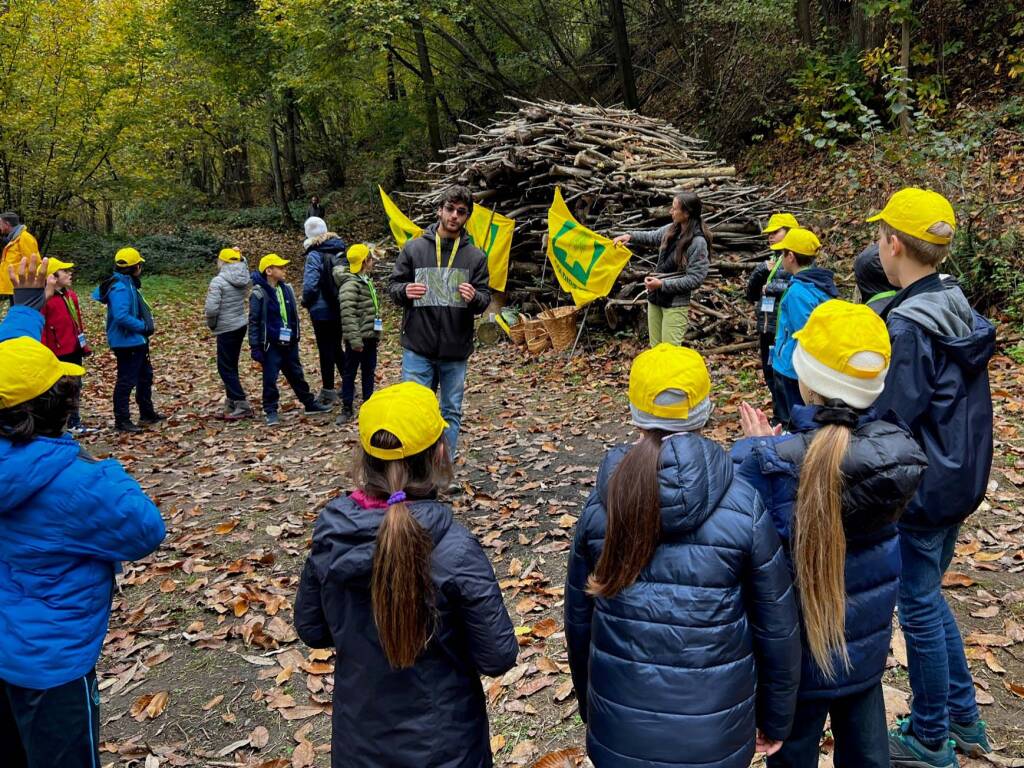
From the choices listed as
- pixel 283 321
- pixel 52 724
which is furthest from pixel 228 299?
pixel 52 724

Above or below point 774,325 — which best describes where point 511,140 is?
above

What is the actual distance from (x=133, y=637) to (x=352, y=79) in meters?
20.3

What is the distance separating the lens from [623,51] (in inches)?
723

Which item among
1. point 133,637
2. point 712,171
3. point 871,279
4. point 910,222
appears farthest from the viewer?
point 712,171

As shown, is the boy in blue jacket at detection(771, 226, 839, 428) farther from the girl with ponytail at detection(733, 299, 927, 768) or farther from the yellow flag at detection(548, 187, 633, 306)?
the yellow flag at detection(548, 187, 633, 306)

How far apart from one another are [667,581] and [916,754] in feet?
5.25

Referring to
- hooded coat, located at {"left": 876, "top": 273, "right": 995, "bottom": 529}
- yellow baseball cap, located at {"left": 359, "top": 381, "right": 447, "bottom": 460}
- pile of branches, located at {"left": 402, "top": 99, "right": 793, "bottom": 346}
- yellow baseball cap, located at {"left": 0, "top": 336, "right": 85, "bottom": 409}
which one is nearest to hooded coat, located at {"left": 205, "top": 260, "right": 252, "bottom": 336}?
pile of branches, located at {"left": 402, "top": 99, "right": 793, "bottom": 346}

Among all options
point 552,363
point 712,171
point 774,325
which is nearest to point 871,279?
point 774,325

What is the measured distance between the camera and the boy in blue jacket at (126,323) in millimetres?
8219

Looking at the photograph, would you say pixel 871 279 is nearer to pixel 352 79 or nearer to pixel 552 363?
pixel 552 363

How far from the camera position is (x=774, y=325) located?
20.5ft

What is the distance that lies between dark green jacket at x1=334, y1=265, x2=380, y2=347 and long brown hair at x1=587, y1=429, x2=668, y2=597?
21.2ft

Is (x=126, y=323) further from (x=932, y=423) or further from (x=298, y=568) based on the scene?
(x=932, y=423)

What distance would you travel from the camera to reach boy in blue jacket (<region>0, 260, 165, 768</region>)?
7.74ft
